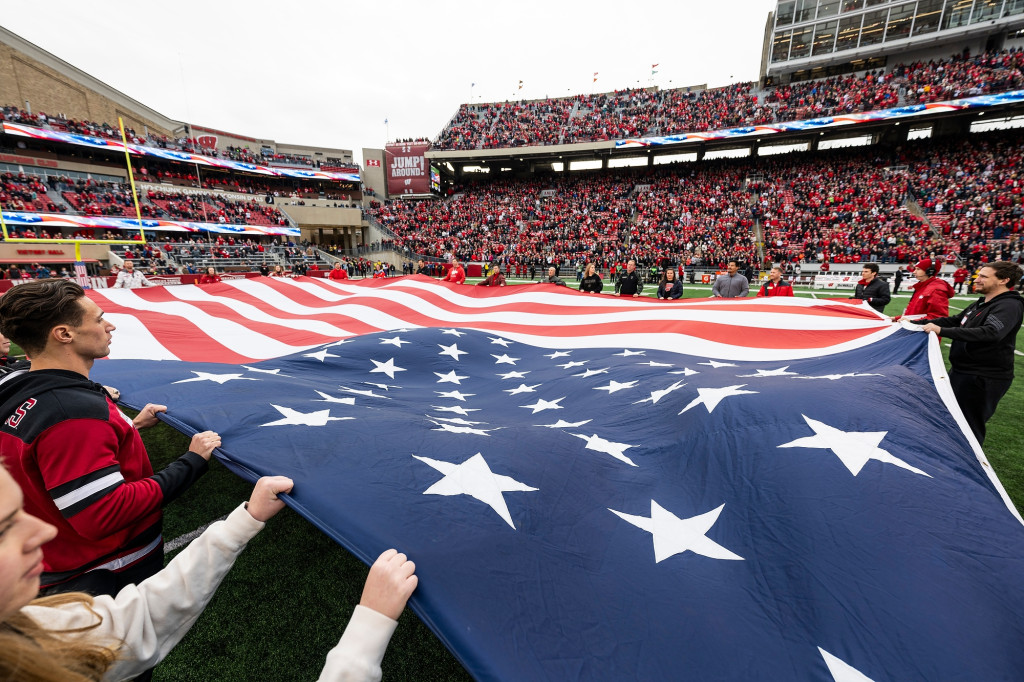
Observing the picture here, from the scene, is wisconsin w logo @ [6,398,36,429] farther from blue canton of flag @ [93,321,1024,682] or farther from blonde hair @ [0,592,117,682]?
blonde hair @ [0,592,117,682]

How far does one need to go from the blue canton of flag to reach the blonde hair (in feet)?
1.92

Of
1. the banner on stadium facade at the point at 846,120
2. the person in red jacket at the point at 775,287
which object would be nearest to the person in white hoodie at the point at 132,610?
the person in red jacket at the point at 775,287

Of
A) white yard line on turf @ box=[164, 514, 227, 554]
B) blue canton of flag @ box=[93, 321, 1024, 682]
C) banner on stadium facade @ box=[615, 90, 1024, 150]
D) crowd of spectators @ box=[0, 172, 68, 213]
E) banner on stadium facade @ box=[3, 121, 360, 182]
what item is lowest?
white yard line on turf @ box=[164, 514, 227, 554]

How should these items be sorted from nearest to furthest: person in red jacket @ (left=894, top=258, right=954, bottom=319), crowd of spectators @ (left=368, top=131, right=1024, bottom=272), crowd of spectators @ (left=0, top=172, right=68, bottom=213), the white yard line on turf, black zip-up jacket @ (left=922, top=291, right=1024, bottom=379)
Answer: the white yard line on turf, black zip-up jacket @ (left=922, top=291, right=1024, bottom=379), person in red jacket @ (left=894, top=258, right=954, bottom=319), crowd of spectators @ (left=368, top=131, right=1024, bottom=272), crowd of spectators @ (left=0, top=172, right=68, bottom=213)

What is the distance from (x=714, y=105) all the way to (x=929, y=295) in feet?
114

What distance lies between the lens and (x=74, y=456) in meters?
1.20

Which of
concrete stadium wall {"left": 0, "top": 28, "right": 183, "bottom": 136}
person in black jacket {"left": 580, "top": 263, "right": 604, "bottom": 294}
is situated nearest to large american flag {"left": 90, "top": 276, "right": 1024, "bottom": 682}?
person in black jacket {"left": 580, "top": 263, "right": 604, "bottom": 294}

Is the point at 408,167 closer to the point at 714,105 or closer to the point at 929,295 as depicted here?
the point at 714,105

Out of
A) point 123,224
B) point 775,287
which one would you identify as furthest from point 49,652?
point 123,224

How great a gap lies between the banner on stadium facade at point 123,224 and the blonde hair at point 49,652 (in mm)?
33371

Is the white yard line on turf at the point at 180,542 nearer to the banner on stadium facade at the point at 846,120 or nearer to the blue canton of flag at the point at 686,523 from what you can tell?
the blue canton of flag at the point at 686,523

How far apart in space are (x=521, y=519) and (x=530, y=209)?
3416 cm

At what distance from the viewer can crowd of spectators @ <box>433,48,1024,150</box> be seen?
25.4 meters

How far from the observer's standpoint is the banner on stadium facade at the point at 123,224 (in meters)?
21.6
